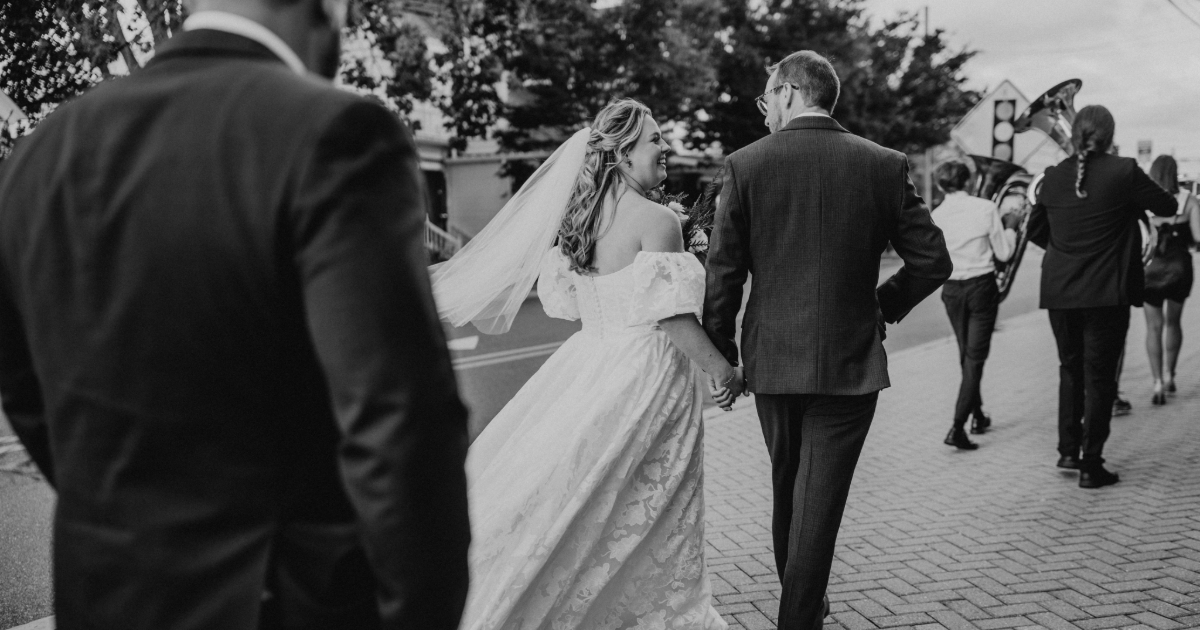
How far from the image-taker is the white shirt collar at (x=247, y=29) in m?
1.38

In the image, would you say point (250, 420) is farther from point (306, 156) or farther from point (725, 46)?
point (725, 46)

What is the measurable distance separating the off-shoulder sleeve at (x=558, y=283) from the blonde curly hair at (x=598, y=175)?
180 millimetres

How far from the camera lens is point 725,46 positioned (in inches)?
1244

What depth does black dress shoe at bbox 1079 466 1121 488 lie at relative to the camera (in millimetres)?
5641

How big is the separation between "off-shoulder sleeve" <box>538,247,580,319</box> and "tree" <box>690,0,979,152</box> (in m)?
26.6

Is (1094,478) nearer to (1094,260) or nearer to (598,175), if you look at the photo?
(1094,260)

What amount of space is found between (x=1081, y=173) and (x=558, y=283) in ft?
11.2

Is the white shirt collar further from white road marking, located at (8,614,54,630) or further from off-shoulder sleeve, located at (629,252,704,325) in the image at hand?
white road marking, located at (8,614,54,630)

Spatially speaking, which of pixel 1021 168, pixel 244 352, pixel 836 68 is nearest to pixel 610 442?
pixel 244 352

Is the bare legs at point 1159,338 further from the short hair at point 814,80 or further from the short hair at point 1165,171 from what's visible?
the short hair at point 814,80

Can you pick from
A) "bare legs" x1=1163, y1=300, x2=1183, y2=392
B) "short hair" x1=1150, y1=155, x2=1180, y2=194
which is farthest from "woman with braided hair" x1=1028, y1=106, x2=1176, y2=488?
"bare legs" x1=1163, y1=300, x2=1183, y2=392

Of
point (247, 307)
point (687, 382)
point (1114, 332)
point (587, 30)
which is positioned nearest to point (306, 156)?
point (247, 307)

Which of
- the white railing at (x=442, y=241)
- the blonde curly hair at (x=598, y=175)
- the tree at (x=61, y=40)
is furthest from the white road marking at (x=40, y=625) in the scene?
the white railing at (x=442, y=241)

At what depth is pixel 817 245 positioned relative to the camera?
345cm
